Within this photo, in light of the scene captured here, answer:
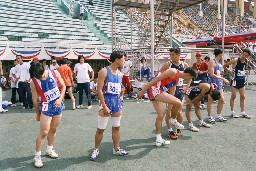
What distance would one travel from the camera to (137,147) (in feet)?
12.5

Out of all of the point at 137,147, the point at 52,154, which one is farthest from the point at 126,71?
the point at 52,154

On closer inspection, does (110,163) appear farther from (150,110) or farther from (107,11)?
(107,11)

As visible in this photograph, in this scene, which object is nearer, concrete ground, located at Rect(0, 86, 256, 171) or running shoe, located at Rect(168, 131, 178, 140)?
concrete ground, located at Rect(0, 86, 256, 171)

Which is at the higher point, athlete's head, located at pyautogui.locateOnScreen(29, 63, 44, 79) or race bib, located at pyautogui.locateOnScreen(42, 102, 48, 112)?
athlete's head, located at pyautogui.locateOnScreen(29, 63, 44, 79)

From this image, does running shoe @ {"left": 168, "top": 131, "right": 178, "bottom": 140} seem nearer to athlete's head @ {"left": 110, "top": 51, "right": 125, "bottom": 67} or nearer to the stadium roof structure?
athlete's head @ {"left": 110, "top": 51, "right": 125, "bottom": 67}

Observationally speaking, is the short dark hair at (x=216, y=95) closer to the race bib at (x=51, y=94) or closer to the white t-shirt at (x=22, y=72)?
the race bib at (x=51, y=94)

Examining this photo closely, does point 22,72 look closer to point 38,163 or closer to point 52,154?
point 52,154

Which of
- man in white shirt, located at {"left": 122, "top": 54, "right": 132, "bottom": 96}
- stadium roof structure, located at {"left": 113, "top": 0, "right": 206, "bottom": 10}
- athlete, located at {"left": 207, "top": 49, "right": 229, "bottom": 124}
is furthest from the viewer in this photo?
stadium roof structure, located at {"left": 113, "top": 0, "right": 206, "bottom": 10}

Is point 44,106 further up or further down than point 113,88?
further down

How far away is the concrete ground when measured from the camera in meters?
3.14

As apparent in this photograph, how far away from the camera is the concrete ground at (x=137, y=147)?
3.14 m

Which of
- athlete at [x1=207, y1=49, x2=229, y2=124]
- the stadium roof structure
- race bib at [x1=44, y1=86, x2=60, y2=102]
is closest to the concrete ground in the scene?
athlete at [x1=207, y1=49, x2=229, y2=124]

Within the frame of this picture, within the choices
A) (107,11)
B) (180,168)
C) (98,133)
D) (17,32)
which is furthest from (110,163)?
(107,11)

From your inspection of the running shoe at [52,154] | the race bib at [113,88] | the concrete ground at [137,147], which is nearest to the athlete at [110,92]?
the race bib at [113,88]
